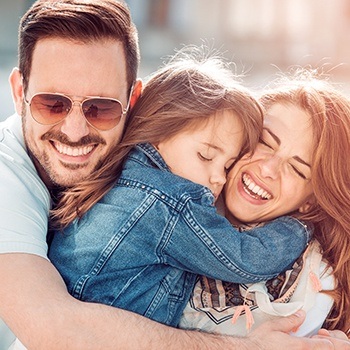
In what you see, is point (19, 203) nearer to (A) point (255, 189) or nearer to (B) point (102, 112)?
(B) point (102, 112)

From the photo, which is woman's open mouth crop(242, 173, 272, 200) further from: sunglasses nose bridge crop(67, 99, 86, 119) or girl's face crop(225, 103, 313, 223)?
sunglasses nose bridge crop(67, 99, 86, 119)

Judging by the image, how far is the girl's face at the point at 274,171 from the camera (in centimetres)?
366

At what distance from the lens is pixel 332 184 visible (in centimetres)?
366

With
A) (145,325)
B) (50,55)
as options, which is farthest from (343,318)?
(50,55)

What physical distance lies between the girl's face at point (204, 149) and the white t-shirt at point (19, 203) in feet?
1.93

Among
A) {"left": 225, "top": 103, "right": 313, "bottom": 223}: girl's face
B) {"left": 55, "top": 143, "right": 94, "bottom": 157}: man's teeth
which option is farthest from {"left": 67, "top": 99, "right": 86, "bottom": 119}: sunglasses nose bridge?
{"left": 225, "top": 103, "right": 313, "bottom": 223}: girl's face

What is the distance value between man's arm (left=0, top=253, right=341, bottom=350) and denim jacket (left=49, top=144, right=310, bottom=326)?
15cm

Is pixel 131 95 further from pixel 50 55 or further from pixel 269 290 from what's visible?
pixel 269 290

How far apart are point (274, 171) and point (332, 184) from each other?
282 mm

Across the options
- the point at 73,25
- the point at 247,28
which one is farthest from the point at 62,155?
the point at 247,28

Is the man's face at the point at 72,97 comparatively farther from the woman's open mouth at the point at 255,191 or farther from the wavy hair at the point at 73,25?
the woman's open mouth at the point at 255,191

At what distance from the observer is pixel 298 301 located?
3.44m

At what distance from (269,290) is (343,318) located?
1.46 feet

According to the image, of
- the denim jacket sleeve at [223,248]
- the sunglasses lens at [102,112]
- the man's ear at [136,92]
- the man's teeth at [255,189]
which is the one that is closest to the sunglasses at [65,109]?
the sunglasses lens at [102,112]
